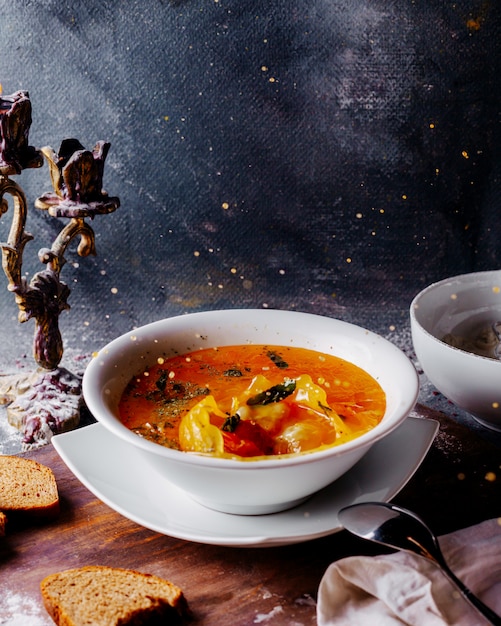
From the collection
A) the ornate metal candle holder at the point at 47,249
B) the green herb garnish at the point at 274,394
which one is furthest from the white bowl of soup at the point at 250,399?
the ornate metal candle holder at the point at 47,249

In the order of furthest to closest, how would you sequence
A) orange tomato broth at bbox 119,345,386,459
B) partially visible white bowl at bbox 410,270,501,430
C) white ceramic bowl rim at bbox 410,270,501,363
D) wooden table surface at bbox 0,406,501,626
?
white ceramic bowl rim at bbox 410,270,501,363 → partially visible white bowl at bbox 410,270,501,430 → orange tomato broth at bbox 119,345,386,459 → wooden table surface at bbox 0,406,501,626

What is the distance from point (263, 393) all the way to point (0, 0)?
157cm

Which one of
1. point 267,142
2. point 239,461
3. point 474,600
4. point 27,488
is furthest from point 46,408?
point 474,600

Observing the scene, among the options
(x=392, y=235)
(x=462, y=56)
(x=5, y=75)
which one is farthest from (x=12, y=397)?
(x=462, y=56)

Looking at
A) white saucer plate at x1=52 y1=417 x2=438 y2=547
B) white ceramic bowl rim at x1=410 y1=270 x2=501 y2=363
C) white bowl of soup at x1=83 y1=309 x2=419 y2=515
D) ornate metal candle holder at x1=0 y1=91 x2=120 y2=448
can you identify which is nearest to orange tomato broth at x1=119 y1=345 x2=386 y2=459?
white bowl of soup at x1=83 y1=309 x2=419 y2=515

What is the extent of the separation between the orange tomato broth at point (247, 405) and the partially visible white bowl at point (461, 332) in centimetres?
25

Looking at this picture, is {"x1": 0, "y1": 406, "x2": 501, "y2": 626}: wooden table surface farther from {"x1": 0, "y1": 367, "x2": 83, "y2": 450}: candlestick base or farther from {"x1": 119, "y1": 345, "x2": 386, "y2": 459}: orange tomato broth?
{"x1": 0, "y1": 367, "x2": 83, "y2": 450}: candlestick base

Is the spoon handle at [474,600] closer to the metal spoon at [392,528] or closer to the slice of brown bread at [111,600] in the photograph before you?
the metal spoon at [392,528]

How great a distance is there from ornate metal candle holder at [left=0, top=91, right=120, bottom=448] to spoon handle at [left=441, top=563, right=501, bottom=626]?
1.18 meters

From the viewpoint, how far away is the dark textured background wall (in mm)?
2365

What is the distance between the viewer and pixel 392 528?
4.42ft

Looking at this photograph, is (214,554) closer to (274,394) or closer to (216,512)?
(216,512)

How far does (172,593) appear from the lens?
1.29 meters

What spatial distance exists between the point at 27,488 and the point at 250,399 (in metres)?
0.49
